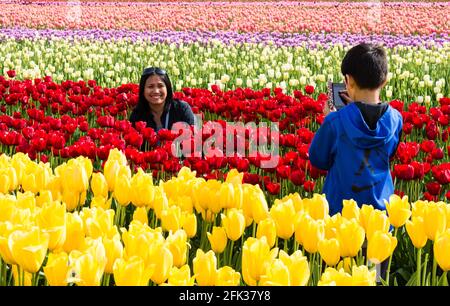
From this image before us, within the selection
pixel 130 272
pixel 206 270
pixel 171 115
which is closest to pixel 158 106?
pixel 171 115

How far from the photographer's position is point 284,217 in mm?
2225

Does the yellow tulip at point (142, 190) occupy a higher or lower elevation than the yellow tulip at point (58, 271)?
higher

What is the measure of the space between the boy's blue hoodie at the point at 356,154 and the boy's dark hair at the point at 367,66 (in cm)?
13

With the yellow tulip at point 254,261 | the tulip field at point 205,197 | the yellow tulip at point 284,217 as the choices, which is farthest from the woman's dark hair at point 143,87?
the yellow tulip at point 254,261

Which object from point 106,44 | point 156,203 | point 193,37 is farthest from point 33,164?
point 193,37

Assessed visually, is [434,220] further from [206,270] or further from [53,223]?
[53,223]

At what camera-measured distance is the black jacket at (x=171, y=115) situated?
20.0ft

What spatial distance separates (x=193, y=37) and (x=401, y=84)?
6779 millimetres

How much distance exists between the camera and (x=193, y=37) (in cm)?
1505

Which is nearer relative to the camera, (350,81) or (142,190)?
(142,190)

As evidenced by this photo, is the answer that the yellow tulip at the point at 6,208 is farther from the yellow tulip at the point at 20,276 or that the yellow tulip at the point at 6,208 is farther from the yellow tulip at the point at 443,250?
the yellow tulip at the point at 443,250

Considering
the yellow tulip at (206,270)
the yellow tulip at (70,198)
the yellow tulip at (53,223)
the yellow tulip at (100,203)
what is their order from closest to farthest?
the yellow tulip at (206,270) → the yellow tulip at (53,223) → the yellow tulip at (100,203) → the yellow tulip at (70,198)

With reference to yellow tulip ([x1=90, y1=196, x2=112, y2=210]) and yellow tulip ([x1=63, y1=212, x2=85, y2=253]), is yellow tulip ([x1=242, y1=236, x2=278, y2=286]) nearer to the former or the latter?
yellow tulip ([x1=63, y1=212, x2=85, y2=253])

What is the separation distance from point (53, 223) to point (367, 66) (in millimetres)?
1742
